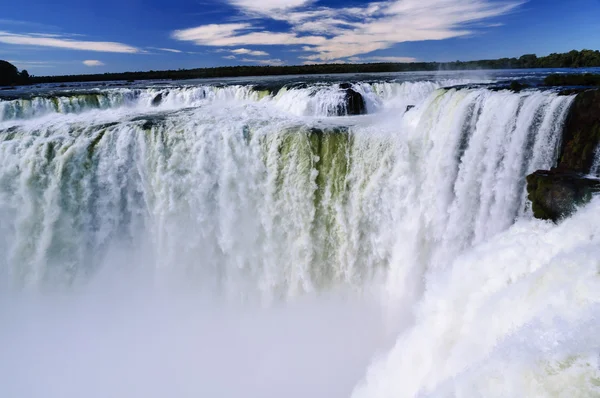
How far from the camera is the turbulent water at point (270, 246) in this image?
587cm

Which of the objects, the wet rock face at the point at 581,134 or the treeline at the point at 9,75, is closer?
the wet rock face at the point at 581,134

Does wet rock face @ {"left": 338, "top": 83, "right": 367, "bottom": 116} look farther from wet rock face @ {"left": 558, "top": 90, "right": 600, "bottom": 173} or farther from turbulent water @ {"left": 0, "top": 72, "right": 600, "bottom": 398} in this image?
wet rock face @ {"left": 558, "top": 90, "right": 600, "bottom": 173}

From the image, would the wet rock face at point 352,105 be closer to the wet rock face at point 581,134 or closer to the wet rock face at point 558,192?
the wet rock face at point 581,134

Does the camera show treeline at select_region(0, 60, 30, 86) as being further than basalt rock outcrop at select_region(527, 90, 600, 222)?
Yes

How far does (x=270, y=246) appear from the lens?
916 centimetres

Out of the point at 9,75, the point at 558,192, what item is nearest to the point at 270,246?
the point at 558,192

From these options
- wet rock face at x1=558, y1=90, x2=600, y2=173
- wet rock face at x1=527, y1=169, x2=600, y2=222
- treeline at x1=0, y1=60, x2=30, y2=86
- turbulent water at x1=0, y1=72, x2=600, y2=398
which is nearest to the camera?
wet rock face at x1=527, y1=169, x2=600, y2=222

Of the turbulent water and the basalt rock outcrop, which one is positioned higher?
the basalt rock outcrop

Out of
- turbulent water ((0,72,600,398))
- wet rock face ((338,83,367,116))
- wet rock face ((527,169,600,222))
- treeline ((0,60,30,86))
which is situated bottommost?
turbulent water ((0,72,600,398))

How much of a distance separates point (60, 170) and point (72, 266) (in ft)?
7.82

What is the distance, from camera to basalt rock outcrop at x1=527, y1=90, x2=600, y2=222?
495cm

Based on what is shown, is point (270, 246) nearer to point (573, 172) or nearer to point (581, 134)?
point (573, 172)

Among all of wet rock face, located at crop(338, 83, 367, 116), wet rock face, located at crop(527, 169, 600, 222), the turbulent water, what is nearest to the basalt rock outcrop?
wet rock face, located at crop(527, 169, 600, 222)

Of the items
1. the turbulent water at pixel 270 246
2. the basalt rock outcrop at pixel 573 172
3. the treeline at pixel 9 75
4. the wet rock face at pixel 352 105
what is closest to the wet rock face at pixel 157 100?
the turbulent water at pixel 270 246
